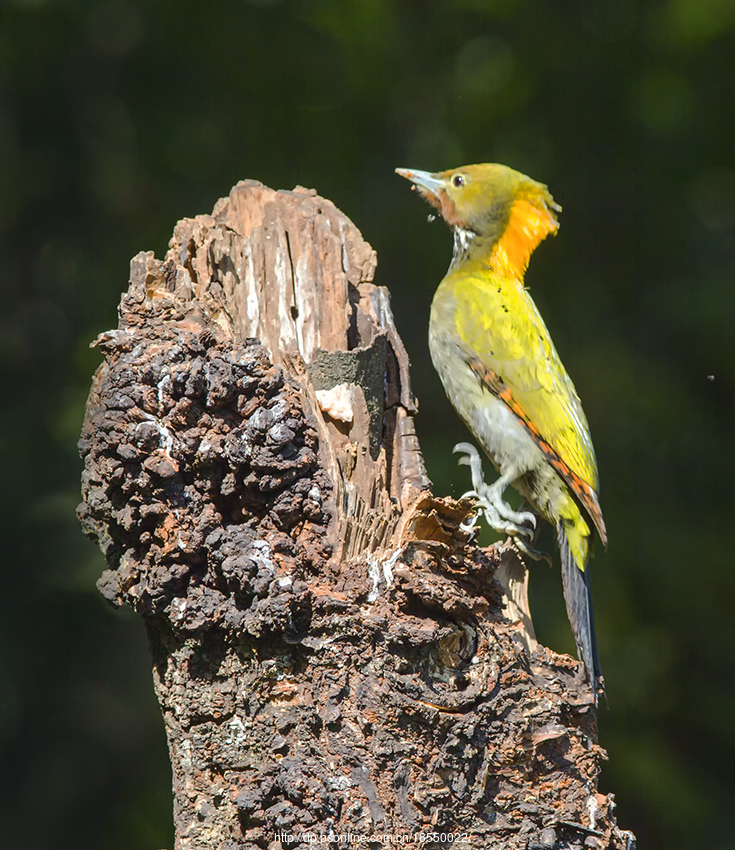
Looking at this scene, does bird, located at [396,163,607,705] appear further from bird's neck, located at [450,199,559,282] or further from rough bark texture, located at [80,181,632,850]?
rough bark texture, located at [80,181,632,850]

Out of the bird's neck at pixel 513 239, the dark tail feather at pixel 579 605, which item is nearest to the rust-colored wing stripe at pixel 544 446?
the dark tail feather at pixel 579 605

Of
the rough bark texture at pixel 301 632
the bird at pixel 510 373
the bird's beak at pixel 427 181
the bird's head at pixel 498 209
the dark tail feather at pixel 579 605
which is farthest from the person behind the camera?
the bird's beak at pixel 427 181

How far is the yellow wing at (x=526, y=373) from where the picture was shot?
3701mm

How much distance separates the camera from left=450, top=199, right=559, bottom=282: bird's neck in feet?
13.7

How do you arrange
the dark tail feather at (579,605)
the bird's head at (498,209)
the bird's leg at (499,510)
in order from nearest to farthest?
the dark tail feather at (579,605) < the bird's leg at (499,510) < the bird's head at (498,209)

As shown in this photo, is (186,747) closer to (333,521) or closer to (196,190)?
(333,521)

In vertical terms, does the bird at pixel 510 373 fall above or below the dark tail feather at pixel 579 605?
above

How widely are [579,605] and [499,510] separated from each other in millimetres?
449

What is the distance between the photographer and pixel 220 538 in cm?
226

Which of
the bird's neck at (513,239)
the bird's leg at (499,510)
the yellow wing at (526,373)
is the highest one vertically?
the bird's neck at (513,239)

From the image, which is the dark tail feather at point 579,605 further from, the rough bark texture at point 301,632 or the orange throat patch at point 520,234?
the orange throat patch at point 520,234

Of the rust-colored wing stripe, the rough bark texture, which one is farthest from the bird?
the rough bark texture

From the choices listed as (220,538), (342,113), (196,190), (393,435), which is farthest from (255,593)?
(342,113)

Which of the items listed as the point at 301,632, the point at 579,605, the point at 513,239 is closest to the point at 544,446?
the point at 579,605
